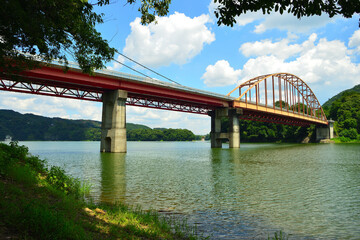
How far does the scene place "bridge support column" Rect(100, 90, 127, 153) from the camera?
1736 inches

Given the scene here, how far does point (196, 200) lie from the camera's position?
11836mm

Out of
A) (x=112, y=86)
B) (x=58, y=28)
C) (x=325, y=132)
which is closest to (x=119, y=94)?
(x=112, y=86)

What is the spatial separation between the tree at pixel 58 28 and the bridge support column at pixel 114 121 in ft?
107

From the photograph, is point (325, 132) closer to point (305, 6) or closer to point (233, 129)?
point (233, 129)

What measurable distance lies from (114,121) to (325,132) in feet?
352

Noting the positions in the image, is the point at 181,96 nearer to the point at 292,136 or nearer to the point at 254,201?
the point at 254,201

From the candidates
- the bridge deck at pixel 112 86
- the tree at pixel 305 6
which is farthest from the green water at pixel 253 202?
the bridge deck at pixel 112 86

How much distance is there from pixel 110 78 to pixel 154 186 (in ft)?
104

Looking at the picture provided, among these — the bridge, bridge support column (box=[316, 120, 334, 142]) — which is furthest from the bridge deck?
bridge support column (box=[316, 120, 334, 142])

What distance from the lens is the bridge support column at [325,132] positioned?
11438cm

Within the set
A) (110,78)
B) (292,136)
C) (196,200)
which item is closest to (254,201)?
(196,200)

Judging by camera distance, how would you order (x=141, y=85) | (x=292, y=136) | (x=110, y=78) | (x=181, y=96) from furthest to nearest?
(x=292, y=136)
(x=181, y=96)
(x=141, y=85)
(x=110, y=78)

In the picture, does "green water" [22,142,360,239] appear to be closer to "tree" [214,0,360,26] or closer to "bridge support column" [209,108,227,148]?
"tree" [214,0,360,26]

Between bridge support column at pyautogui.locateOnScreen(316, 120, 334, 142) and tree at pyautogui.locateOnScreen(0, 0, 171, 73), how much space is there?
12469cm
